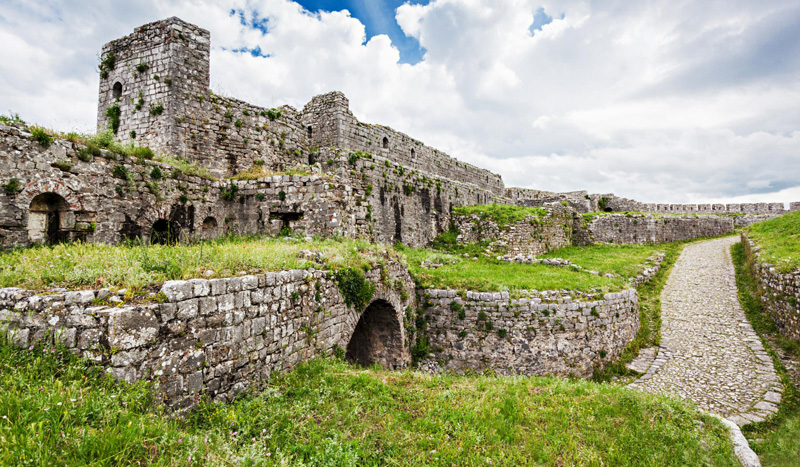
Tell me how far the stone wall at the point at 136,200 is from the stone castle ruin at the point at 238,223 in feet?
0.11

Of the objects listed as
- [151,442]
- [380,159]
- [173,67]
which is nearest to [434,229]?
[380,159]

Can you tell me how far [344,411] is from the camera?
5832mm

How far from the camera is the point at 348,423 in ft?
18.4

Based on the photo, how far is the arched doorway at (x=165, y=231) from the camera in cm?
1027

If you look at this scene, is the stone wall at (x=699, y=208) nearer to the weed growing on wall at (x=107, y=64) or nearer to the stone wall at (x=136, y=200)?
the stone wall at (x=136, y=200)

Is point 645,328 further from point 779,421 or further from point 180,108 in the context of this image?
point 180,108

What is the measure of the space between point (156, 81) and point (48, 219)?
22.0 ft

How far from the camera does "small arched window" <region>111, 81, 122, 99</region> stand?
1339cm

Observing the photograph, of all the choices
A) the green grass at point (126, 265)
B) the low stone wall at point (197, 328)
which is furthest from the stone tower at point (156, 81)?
the low stone wall at point (197, 328)

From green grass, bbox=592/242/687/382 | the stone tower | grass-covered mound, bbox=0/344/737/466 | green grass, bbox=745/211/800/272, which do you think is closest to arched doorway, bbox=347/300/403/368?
grass-covered mound, bbox=0/344/737/466

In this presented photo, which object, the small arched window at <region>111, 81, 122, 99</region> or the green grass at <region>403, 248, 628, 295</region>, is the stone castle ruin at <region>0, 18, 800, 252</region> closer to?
the small arched window at <region>111, 81, 122, 99</region>

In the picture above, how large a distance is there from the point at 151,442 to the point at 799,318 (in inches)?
620

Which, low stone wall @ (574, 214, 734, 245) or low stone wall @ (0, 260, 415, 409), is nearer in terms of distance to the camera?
low stone wall @ (0, 260, 415, 409)

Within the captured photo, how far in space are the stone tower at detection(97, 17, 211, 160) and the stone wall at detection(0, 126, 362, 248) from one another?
2.79 m
